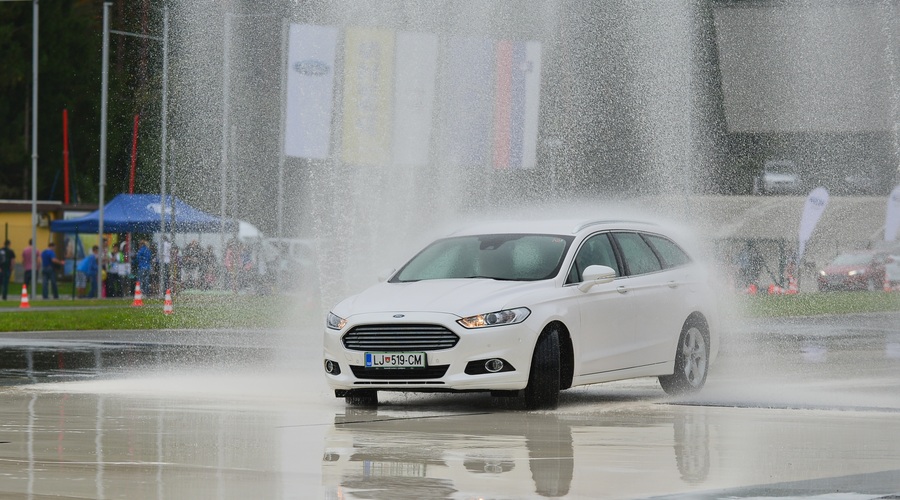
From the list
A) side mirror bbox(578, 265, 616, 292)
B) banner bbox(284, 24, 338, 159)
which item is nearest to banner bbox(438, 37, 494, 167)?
banner bbox(284, 24, 338, 159)

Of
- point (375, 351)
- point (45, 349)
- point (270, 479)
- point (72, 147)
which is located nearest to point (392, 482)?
point (270, 479)

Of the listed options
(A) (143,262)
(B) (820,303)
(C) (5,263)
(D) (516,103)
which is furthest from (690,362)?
(C) (5,263)

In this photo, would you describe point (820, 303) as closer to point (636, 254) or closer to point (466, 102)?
point (466, 102)

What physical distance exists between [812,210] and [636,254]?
31.1 meters

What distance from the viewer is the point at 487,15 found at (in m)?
23.3

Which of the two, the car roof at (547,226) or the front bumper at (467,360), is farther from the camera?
the car roof at (547,226)

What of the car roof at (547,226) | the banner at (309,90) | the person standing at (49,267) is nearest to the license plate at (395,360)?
the car roof at (547,226)

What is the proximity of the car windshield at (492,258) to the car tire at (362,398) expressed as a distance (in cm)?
125

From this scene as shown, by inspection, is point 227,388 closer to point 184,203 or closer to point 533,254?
point 533,254

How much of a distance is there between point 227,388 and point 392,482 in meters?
6.92

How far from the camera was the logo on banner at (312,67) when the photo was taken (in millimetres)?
23531

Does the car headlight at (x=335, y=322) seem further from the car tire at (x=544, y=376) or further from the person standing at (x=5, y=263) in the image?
the person standing at (x=5, y=263)

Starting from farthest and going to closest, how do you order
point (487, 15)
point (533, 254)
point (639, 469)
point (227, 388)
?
point (487, 15), point (227, 388), point (533, 254), point (639, 469)

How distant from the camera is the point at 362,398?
528 inches
